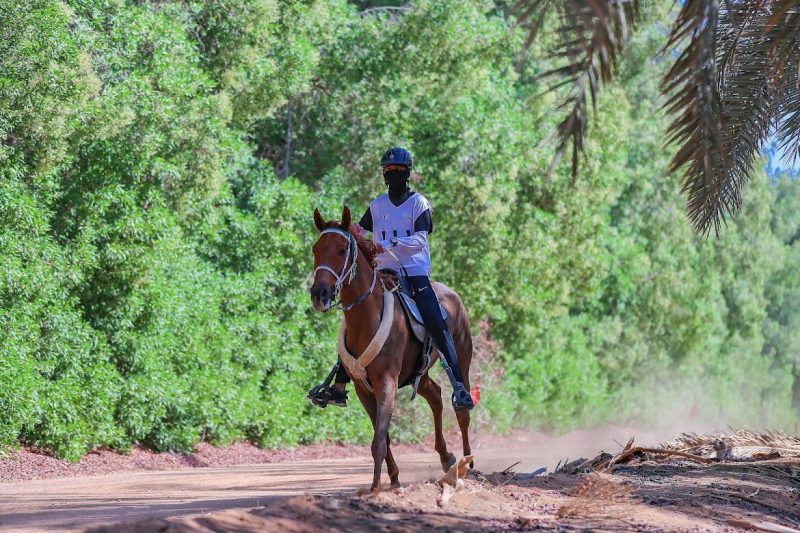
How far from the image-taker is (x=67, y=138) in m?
16.6

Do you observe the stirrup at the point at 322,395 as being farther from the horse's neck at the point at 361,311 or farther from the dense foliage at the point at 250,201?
the dense foliage at the point at 250,201

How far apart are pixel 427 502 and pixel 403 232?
3.28 m

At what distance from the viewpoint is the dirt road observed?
991cm

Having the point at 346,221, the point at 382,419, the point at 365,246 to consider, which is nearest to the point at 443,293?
the point at 365,246

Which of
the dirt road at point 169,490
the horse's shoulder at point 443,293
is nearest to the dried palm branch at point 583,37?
the horse's shoulder at point 443,293

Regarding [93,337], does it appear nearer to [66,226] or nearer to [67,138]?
[66,226]

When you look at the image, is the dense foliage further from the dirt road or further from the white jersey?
the dirt road

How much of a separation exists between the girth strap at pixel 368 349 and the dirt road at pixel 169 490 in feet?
4.48

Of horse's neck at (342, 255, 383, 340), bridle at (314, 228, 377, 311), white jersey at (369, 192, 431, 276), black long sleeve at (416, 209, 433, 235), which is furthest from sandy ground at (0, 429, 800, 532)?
black long sleeve at (416, 209, 433, 235)

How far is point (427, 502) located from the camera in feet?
26.8

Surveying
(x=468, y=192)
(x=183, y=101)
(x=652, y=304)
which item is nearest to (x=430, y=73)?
(x=468, y=192)

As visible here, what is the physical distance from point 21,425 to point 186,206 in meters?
5.78

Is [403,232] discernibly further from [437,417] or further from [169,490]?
[169,490]

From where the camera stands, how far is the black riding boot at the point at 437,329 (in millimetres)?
10816
